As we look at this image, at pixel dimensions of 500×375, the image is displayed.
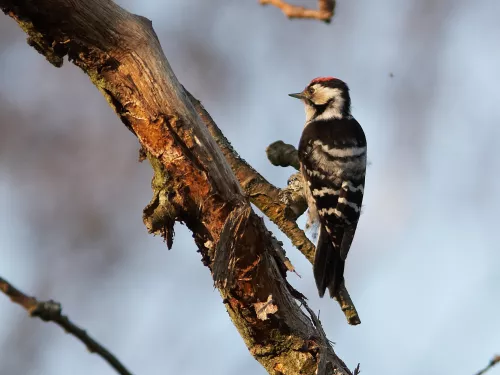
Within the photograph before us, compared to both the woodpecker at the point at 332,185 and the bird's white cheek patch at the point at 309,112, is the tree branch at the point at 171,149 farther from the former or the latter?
the bird's white cheek patch at the point at 309,112

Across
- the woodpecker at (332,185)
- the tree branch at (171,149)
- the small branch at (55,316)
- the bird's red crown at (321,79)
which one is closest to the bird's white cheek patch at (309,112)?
the bird's red crown at (321,79)

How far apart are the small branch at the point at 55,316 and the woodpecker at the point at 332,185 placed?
276cm

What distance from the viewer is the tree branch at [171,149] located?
2.97m

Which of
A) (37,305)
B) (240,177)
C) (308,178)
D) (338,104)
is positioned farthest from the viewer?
(338,104)

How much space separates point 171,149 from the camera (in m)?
2.99

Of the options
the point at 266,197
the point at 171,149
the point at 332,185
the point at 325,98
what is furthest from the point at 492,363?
the point at 325,98

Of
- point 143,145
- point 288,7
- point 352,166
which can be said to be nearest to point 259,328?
point 143,145

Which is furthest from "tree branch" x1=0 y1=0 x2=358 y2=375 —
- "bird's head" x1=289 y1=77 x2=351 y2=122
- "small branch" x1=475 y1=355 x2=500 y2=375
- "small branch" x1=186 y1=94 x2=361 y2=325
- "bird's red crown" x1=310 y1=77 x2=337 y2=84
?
"bird's red crown" x1=310 y1=77 x2=337 y2=84

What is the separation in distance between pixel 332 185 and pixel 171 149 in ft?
6.76

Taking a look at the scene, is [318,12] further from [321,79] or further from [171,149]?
[321,79]

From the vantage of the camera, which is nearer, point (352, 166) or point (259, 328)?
point (259, 328)

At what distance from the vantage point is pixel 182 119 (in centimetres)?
298

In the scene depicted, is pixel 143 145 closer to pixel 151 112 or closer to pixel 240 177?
pixel 151 112

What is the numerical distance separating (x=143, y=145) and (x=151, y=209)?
262 millimetres
